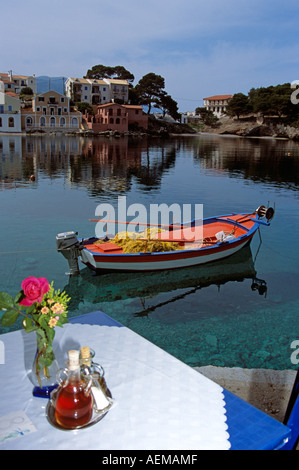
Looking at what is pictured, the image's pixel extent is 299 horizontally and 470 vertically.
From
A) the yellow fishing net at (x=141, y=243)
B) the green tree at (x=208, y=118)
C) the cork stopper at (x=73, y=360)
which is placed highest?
the green tree at (x=208, y=118)

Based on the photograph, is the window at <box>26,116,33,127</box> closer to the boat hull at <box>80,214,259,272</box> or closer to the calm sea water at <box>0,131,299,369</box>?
the calm sea water at <box>0,131,299,369</box>

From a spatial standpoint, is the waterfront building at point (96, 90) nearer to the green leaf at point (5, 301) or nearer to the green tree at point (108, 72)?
the green tree at point (108, 72)

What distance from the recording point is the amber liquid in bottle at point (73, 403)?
9.46 feet

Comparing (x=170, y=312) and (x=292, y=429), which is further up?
(x=292, y=429)

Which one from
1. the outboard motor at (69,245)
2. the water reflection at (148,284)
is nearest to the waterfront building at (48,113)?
the outboard motor at (69,245)

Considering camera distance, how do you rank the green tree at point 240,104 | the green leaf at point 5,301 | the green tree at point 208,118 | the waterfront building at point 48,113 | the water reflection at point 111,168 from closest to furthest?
the green leaf at point 5,301, the water reflection at point 111,168, the waterfront building at point 48,113, the green tree at point 240,104, the green tree at point 208,118

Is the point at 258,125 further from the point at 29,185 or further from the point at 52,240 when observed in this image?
the point at 52,240

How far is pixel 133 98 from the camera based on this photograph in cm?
12394

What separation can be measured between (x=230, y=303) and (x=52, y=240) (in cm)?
995

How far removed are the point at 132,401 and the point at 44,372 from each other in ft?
2.78

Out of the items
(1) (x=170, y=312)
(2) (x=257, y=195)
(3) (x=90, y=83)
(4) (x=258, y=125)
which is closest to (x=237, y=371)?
(1) (x=170, y=312)

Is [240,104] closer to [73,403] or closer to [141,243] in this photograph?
[141,243]

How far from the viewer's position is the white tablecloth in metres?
2.89

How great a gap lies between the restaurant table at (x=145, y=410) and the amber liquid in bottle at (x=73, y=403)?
0.27 feet
